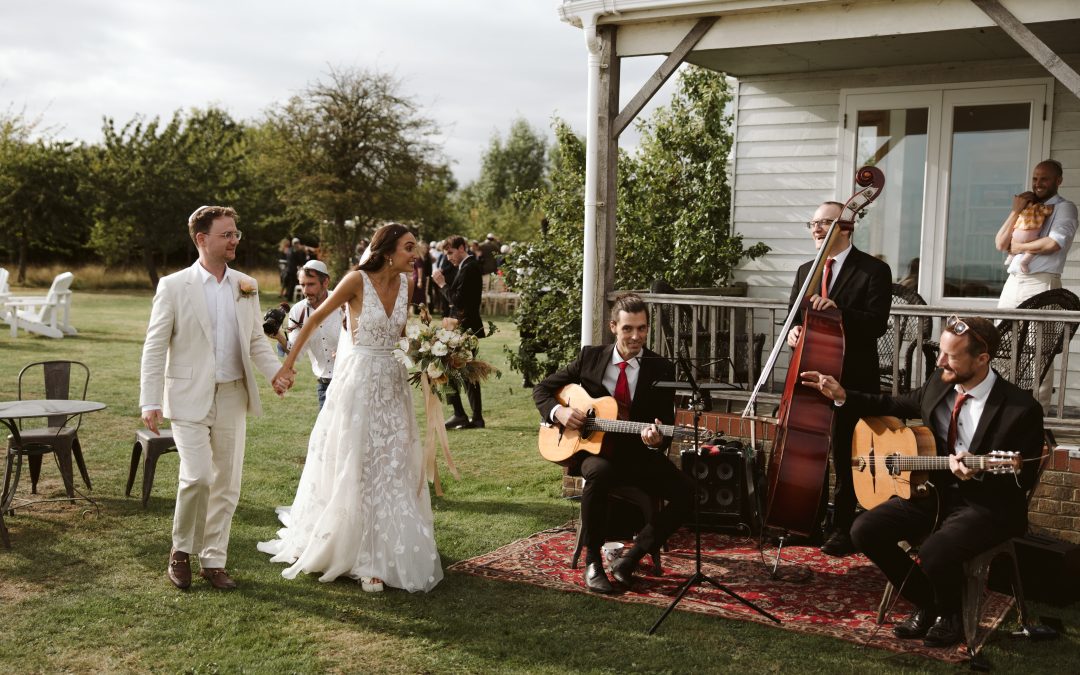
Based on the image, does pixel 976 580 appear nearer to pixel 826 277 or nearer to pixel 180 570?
pixel 826 277

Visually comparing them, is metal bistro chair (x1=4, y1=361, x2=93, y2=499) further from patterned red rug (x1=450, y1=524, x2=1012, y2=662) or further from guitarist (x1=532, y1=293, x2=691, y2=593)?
guitarist (x1=532, y1=293, x2=691, y2=593)

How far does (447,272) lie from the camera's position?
19016 millimetres

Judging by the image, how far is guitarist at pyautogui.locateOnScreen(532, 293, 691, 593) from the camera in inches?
245

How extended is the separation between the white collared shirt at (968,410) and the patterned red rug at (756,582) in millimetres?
1044

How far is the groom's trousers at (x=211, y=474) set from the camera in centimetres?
588

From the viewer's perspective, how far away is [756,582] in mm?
6363

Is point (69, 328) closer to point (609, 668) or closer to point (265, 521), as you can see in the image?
point (265, 521)

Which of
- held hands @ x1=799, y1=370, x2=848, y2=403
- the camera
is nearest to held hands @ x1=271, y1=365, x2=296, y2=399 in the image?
the camera

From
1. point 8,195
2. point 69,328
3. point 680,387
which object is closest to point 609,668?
point 680,387

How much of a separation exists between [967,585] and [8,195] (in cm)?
3605

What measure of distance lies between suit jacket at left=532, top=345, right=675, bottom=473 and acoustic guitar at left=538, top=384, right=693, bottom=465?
0.20 ft

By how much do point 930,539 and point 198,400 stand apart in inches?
157

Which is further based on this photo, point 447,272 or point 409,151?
point 409,151

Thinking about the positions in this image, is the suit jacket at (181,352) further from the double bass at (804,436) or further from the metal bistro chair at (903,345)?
the metal bistro chair at (903,345)
